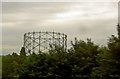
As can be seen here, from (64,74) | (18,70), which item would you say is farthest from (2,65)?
(64,74)

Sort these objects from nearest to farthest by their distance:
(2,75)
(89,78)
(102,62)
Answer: (102,62)
(89,78)
(2,75)

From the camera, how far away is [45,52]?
2761 centimetres

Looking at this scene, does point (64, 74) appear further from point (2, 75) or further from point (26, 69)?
point (2, 75)

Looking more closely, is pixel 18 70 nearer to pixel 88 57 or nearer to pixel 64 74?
pixel 64 74

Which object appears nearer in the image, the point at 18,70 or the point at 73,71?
the point at 73,71

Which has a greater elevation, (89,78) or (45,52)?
(45,52)

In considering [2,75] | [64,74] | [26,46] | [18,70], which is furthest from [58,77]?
[26,46]

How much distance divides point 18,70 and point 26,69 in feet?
5.64

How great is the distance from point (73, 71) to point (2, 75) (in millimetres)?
8225

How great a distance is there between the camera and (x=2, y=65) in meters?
31.8

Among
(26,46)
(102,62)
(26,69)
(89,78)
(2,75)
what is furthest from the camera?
(26,46)

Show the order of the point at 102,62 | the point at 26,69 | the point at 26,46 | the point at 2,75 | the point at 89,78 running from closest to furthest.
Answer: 1. the point at 102,62
2. the point at 89,78
3. the point at 26,69
4. the point at 2,75
5. the point at 26,46

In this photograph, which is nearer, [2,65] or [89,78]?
[89,78]

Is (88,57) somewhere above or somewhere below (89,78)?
above
